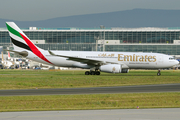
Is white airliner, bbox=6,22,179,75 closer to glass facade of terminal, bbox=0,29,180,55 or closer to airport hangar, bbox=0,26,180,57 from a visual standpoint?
glass facade of terminal, bbox=0,29,180,55

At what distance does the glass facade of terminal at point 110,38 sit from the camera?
10888 cm

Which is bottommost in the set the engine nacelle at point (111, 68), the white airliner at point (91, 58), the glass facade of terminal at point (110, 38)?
the engine nacelle at point (111, 68)

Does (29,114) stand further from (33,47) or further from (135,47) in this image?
(135,47)

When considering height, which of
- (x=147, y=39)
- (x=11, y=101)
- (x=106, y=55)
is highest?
(x=147, y=39)

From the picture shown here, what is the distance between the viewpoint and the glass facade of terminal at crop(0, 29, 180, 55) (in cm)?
10888

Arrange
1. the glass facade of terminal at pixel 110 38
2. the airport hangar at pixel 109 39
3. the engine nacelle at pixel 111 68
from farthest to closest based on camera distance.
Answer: the airport hangar at pixel 109 39 → the glass facade of terminal at pixel 110 38 → the engine nacelle at pixel 111 68

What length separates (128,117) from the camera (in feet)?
38.0

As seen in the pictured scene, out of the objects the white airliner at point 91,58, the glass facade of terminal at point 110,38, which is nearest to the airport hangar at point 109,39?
the glass facade of terminal at point 110,38

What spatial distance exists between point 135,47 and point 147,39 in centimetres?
742

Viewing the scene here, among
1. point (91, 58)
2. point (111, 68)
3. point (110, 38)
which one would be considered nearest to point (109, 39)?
point (110, 38)

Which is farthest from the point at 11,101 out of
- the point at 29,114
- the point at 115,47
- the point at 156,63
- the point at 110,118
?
the point at 115,47

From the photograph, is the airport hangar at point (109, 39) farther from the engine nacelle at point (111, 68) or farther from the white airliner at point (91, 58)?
the engine nacelle at point (111, 68)

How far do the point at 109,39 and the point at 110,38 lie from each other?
2.03 feet

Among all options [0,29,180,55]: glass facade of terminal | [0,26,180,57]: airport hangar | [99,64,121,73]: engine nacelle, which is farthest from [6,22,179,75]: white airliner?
[0,26,180,57]: airport hangar
